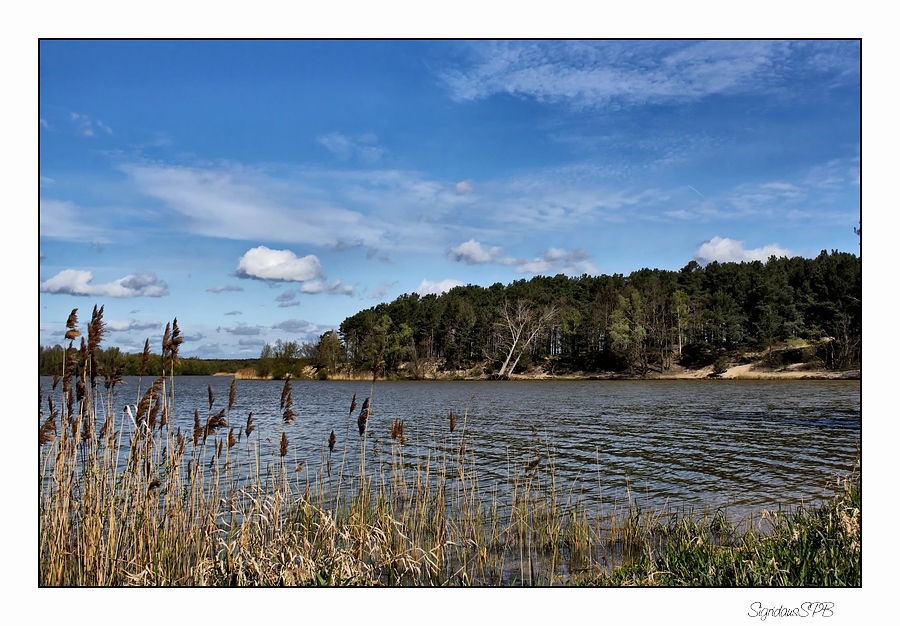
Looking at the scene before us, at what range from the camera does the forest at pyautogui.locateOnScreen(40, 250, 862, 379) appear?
222 feet

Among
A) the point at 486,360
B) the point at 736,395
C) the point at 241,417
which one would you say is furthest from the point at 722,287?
the point at 241,417

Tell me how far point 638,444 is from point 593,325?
2404 inches

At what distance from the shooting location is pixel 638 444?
752 inches

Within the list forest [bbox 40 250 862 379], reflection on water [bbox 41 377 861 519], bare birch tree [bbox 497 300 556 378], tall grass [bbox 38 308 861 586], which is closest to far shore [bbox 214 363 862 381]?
forest [bbox 40 250 862 379]

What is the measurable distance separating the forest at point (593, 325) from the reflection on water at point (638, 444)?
3360 centimetres

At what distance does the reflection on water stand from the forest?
33.6m

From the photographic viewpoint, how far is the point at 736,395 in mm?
41125

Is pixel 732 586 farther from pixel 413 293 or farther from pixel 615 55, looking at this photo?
pixel 413 293

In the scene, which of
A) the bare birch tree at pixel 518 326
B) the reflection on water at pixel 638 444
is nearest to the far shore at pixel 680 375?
the bare birch tree at pixel 518 326

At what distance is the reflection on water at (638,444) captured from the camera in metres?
12.3

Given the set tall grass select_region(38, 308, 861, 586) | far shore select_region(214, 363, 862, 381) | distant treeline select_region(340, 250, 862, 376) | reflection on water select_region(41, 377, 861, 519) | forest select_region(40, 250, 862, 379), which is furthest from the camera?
distant treeline select_region(340, 250, 862, 376)

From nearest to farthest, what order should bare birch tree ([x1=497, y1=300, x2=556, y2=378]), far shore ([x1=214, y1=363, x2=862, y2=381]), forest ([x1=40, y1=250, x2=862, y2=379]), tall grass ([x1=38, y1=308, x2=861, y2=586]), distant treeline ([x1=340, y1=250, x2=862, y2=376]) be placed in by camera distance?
tall grass ([x1=38, y1=308, x2=861, y2=586]) → far shore ([x1=214, y1=363, x2=862, y2=381]) → forest ([x1=40, y1=250, x2=862, y2=379]) → distant treeline ([x1=340, y1=250, x2=862, y2=376]) → bare birch tree ([x1=497, y1=300, x2=556, y2=378])

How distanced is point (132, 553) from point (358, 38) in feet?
19.0

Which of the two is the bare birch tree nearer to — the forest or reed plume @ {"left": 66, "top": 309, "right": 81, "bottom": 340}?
the forest
